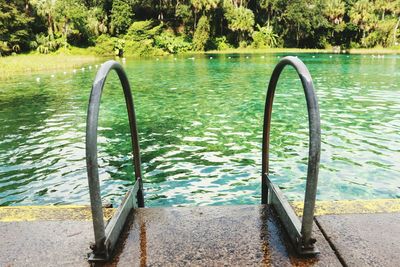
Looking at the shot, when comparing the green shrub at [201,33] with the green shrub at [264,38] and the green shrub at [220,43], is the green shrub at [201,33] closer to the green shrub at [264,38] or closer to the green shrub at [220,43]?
the green shrub at [220,43]

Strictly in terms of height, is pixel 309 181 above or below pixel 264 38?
below

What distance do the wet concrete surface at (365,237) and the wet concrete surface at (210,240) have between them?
3.4 inches

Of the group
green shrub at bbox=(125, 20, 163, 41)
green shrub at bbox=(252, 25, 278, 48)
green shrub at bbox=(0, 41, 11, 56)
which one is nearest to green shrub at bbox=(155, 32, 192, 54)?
green shrub at bbox=(125, 20, 163, 41)

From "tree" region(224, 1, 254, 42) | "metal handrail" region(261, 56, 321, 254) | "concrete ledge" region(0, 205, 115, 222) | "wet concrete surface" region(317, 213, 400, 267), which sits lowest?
"wet concrete surface" region(317, 213, 400, 267)

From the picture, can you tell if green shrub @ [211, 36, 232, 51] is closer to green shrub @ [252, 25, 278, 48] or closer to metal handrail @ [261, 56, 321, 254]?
green shrub @ [252, 25, 278, 48]

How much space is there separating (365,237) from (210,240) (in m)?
0.99

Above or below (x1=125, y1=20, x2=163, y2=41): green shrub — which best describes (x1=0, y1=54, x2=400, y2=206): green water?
below

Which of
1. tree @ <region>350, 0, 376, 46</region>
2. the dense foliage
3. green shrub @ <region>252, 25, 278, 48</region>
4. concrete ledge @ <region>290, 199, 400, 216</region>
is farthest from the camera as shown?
green shrub @ <region>252, 25, 278, 48</region>

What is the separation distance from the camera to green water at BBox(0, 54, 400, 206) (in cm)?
566

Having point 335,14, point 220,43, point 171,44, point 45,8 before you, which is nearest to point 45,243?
point 45,8

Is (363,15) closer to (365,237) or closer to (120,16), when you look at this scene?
(120,16)

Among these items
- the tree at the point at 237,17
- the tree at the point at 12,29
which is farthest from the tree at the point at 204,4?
the tree at the point at 12,29

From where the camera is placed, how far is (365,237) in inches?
89.9

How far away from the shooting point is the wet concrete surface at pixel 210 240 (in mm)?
2064
